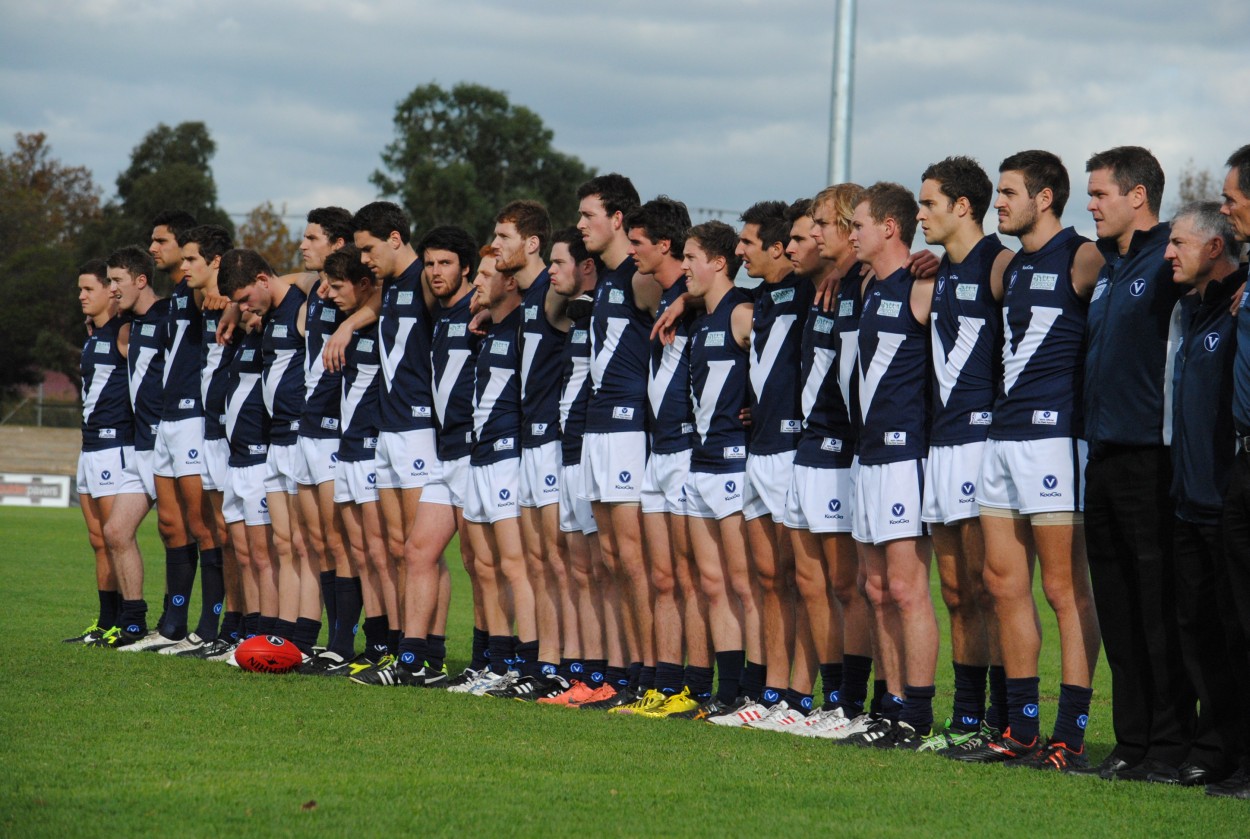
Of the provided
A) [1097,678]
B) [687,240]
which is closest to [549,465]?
[687,240]

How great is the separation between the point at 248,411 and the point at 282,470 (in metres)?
0.66

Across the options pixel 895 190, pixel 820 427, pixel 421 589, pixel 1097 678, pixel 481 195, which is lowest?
pixel 1097 678

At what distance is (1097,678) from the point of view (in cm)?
1212

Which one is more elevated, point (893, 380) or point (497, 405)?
point (893, 380)

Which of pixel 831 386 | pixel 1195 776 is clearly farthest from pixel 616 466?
pixel 1195 776

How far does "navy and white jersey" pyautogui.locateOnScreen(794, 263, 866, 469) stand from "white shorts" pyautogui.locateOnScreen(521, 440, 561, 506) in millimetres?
2038

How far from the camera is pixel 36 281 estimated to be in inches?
2334

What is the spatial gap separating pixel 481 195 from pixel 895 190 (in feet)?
156

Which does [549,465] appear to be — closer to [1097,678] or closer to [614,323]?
[614,323]

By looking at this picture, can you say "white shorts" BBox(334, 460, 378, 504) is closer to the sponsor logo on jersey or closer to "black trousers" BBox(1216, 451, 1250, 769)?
the sponsor logo on jersey

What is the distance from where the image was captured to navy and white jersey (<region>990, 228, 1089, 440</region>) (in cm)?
734

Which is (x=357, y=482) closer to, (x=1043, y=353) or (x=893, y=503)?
(x=893, y=503)

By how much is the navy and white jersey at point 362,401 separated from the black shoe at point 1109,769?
5646 millimetres

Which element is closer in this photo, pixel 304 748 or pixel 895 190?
pixel 304 748
